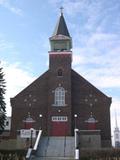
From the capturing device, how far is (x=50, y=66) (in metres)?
51.0

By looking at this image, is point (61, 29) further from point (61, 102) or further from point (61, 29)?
point (61, 102)

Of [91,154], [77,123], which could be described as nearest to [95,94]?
[77,123]

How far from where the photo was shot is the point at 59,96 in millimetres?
49750

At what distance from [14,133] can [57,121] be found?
6.37m

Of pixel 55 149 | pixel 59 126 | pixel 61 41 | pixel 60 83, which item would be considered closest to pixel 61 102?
pixel 60 83

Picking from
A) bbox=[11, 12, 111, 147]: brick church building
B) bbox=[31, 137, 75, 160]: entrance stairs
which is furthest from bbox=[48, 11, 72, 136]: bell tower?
bbox=[31, 137, 75, 160]: entrance stairs

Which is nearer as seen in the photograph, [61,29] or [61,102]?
[61,102]

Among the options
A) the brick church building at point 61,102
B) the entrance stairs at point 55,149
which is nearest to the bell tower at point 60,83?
the brick church building at point 61,102

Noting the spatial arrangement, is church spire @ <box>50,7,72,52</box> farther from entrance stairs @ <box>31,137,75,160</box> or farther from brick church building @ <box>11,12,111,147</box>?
entrance stairs @ <box>31,137,75,160</box>

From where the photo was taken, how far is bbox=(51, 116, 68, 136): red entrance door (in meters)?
48.0

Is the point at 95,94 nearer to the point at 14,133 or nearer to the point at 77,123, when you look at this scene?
the point at 77,123

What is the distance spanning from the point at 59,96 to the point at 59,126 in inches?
172

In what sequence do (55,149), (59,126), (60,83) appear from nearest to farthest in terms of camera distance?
(55,149), (59,126), (60,83)

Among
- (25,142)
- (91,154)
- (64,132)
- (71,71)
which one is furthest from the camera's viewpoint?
(71,71)
